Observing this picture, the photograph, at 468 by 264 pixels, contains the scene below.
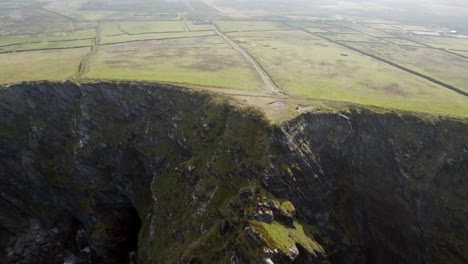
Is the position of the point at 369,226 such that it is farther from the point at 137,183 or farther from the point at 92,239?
the point at 92,239

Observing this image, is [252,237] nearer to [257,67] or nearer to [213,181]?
[213,181]

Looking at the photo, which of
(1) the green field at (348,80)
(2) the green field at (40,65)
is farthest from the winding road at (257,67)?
(2) the green field at (40,65)

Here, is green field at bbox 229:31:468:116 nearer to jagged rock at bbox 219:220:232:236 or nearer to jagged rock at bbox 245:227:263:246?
jagged rock at bbox 219:220:232:236

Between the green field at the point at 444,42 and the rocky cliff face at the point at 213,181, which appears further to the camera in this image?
the green field at the point at 444,42

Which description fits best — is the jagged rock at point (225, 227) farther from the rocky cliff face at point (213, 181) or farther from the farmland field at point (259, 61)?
the farmland field at point (259, 61)

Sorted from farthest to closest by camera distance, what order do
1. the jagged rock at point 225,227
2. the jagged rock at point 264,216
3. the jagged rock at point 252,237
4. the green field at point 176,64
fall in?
1. the green field at point 176,64
2. the jagged rock at point 225,227
3. the jagged rock at point 264,216
4. the jagged rock at point 252,237

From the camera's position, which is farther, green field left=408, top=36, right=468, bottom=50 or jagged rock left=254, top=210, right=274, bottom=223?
green field left=408, top=36, right=468, bottom=50

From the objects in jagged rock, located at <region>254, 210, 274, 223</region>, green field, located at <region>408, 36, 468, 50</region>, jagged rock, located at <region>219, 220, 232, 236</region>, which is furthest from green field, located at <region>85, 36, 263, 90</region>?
green field, located at <region>408, 36, 468, 50</region>
